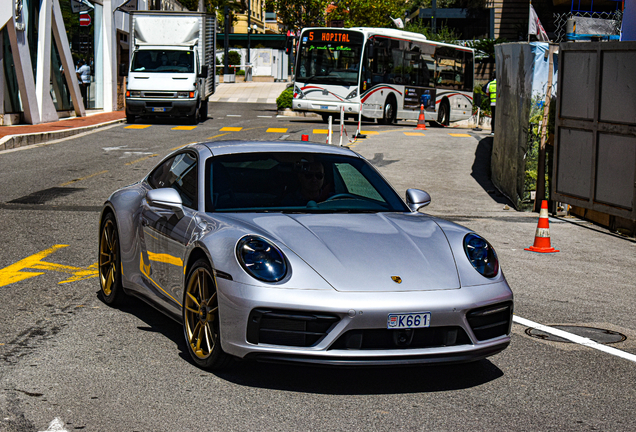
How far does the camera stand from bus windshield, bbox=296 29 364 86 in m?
30.9

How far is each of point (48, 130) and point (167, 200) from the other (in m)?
20.0

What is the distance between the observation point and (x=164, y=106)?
2823 centimetres

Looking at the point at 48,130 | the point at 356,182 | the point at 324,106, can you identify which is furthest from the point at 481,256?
the point at 324,106

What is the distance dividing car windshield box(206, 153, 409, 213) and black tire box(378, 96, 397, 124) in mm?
26766

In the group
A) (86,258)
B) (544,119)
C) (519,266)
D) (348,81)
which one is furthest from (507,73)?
(348,81)

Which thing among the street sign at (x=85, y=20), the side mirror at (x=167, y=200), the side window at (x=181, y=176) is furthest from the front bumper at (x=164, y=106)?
the side mirror at (x=167, y=200)

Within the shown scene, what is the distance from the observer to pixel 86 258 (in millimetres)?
8578

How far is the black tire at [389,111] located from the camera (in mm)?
32562

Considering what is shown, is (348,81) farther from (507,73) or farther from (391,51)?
(507,73)

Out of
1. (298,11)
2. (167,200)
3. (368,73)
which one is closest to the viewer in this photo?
(167,200)

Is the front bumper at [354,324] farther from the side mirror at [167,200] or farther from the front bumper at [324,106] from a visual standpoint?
the front bumper at [324,106]

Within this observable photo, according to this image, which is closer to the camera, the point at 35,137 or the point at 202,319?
the point at 202,319

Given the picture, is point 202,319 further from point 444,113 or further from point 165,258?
point 444,113

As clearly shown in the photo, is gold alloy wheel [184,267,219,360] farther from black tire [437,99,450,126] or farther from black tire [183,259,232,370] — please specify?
black tire [437,99,450,126]
